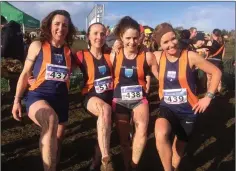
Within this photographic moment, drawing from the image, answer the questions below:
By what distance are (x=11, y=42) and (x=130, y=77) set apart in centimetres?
363

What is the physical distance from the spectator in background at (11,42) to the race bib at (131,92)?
142 inches

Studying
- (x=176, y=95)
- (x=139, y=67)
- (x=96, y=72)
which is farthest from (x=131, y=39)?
(x=176, y=95)

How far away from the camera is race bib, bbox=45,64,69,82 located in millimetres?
3506

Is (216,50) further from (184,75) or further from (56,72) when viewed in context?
(56,72)

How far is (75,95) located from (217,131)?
12.3 ft

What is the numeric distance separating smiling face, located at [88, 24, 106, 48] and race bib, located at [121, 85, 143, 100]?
0.55 m

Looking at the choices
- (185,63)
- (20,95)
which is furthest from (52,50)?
(185,63)

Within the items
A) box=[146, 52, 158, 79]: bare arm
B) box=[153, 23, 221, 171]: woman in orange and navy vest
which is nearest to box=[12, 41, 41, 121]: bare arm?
box=[146, 52, 158, 79]: bare arm

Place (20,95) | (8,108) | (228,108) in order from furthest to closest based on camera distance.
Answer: (228,108) < (8,108) < (20,95)

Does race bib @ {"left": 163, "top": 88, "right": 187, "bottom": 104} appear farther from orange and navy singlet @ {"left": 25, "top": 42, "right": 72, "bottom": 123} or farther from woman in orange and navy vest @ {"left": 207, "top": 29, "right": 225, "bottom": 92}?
woman in orange and navy vest @ {"left": 207, "top": 29, "right": 225, "bottom": 92}

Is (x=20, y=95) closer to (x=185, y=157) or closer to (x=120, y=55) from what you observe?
(x=120, y=55)

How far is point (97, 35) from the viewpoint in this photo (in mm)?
3766

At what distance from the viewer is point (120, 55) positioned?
3.84 metres

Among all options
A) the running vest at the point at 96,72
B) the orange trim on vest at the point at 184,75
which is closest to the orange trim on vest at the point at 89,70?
the running vest at the point at 96,72
